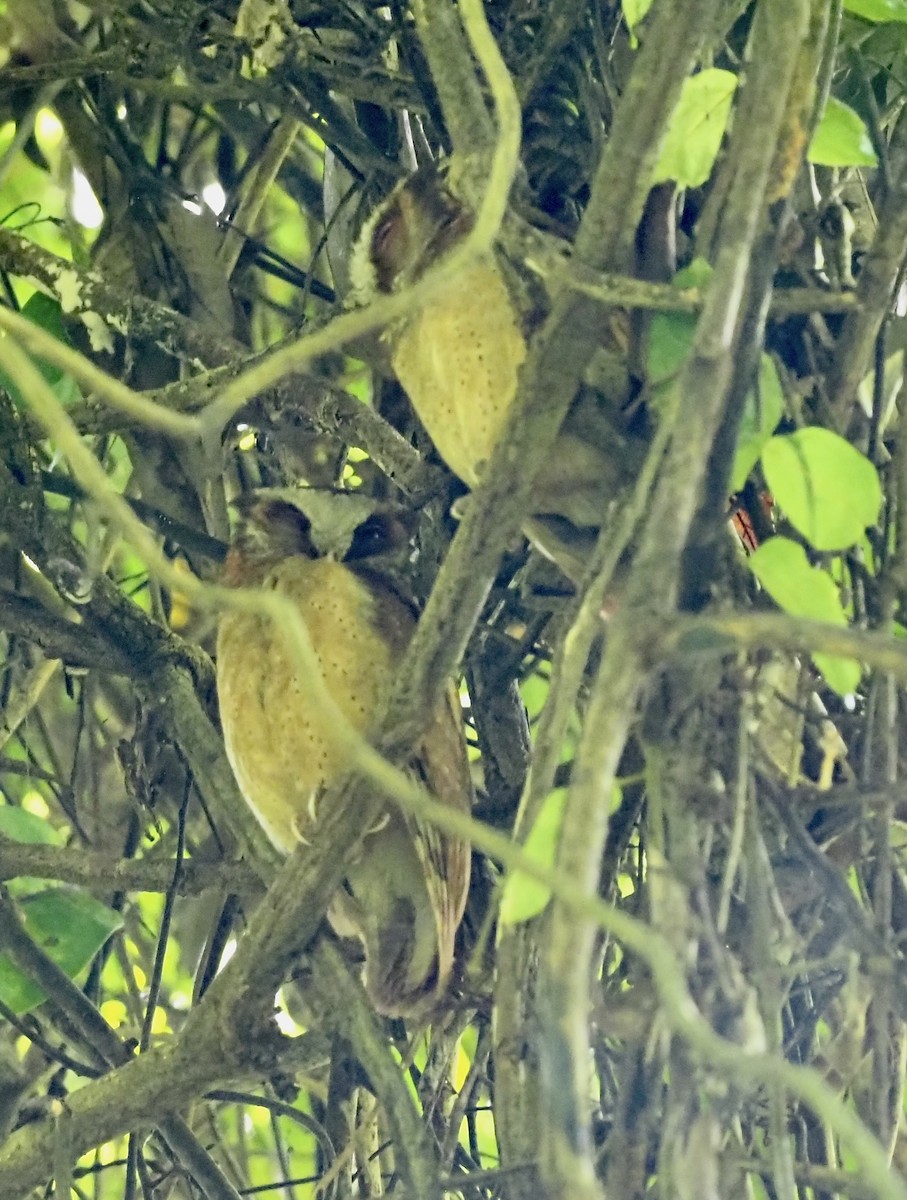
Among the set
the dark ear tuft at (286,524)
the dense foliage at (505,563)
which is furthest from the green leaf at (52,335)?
the dark ear tuft at (286,524)

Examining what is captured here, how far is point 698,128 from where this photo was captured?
38.3 inches

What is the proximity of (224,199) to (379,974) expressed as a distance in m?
1.03

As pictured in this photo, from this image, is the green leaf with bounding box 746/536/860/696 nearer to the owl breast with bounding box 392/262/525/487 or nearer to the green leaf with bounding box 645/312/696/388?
the green leaf with bounding box 645/312/696/388

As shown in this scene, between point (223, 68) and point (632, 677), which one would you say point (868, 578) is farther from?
point (223, 68)

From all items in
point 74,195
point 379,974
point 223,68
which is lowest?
point 379,974

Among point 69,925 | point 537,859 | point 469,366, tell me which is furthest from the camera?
point 69,925

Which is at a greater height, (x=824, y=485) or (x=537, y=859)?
(x=824, y=485)

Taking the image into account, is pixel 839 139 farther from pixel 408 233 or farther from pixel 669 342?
pixel 408 233

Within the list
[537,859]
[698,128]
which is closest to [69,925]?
[537,859]

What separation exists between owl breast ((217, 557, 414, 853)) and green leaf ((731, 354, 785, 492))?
64 centimetres

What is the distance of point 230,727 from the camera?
4.99 feet

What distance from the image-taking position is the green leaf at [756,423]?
93cm

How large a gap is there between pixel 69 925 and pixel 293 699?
1.16 ft

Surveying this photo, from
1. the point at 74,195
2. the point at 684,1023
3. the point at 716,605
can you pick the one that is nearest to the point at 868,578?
the point at 716,605
